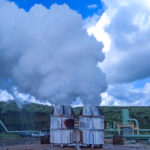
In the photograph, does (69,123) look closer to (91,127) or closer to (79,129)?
(79,129)

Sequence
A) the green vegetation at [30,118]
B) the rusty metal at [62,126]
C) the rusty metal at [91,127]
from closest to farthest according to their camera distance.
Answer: the rusty metal at [91,127], the rusty metal at [62,126], the green vegetation at [30,118]

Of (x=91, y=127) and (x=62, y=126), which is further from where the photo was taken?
(x=62, y=126)

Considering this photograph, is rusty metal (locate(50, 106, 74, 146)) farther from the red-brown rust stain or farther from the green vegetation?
the green vegetation

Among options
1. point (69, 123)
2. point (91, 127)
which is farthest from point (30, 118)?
point (91, 127)

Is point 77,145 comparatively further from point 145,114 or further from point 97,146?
point 145,114

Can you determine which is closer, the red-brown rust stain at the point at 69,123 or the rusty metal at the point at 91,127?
the rusty metal at the point at 91,127

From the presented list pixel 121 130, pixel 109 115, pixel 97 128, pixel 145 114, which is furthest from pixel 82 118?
pixel 145 114

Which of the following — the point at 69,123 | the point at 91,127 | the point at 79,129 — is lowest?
the point at 79,129

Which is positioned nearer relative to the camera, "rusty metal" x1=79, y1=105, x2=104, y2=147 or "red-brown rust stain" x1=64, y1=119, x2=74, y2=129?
"rusty metal" x1=79, y1=105, x2=104, y2=147

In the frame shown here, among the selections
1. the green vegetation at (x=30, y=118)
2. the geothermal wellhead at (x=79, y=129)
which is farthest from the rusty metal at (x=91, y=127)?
the green vegetation at (x=30, y=118)

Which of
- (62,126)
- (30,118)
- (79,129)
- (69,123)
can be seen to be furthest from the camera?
(30,118)

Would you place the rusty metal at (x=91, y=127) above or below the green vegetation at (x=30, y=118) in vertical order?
below

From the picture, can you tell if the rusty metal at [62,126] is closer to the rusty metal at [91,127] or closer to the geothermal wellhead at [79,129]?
the geothermal wellhead at [79,129]

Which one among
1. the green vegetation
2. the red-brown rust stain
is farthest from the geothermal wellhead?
the green vegetation
